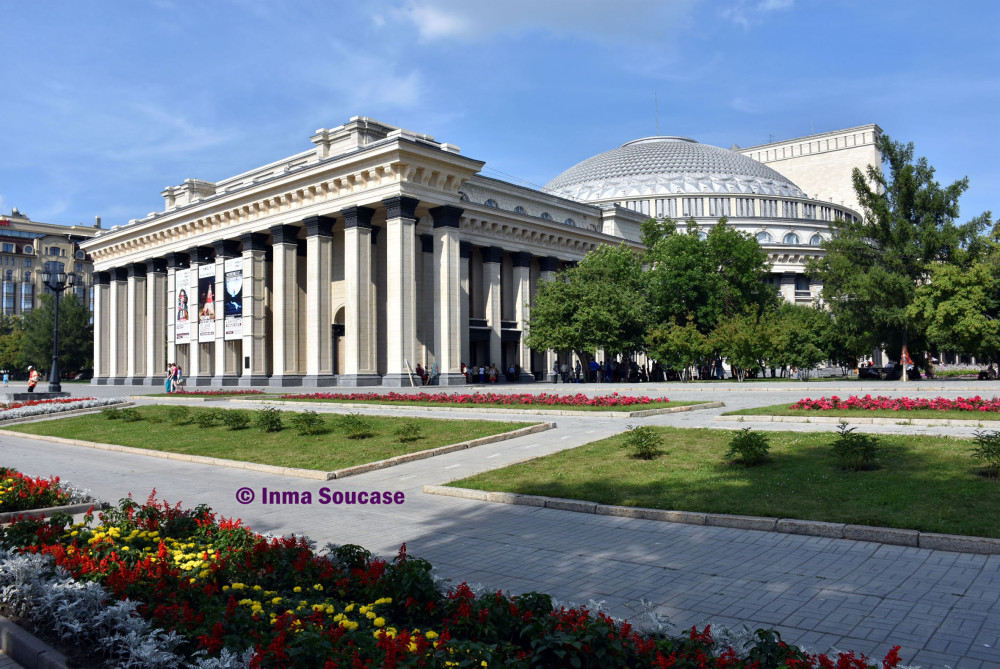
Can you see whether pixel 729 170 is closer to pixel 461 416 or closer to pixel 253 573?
pixel 461 416

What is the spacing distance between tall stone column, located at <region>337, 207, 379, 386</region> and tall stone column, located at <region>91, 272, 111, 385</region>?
35.4 meters

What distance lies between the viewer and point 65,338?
79.1 metres

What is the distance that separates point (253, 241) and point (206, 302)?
705 cm

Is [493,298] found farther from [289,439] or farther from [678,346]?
[289,439]

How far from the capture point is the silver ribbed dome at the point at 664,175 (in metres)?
86.5

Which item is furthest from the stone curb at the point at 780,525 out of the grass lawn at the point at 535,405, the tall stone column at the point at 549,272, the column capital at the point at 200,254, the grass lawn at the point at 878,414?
the column capital at the point at 200,254

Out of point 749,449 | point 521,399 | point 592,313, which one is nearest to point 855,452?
point 749,449

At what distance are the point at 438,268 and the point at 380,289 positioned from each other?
6638mm

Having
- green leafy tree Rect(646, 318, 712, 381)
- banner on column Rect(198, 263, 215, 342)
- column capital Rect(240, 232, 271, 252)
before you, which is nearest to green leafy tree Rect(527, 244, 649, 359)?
green leafy tree Rect(646, 318, 712, 381)

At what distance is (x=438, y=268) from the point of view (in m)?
41.9

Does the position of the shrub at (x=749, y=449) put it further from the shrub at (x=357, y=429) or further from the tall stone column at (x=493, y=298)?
the tall stone column at (x=493, y=298)

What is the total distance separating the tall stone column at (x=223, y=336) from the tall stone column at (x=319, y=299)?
30.3 ft

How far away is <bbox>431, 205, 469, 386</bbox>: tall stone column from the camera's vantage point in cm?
4097

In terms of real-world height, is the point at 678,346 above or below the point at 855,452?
above
